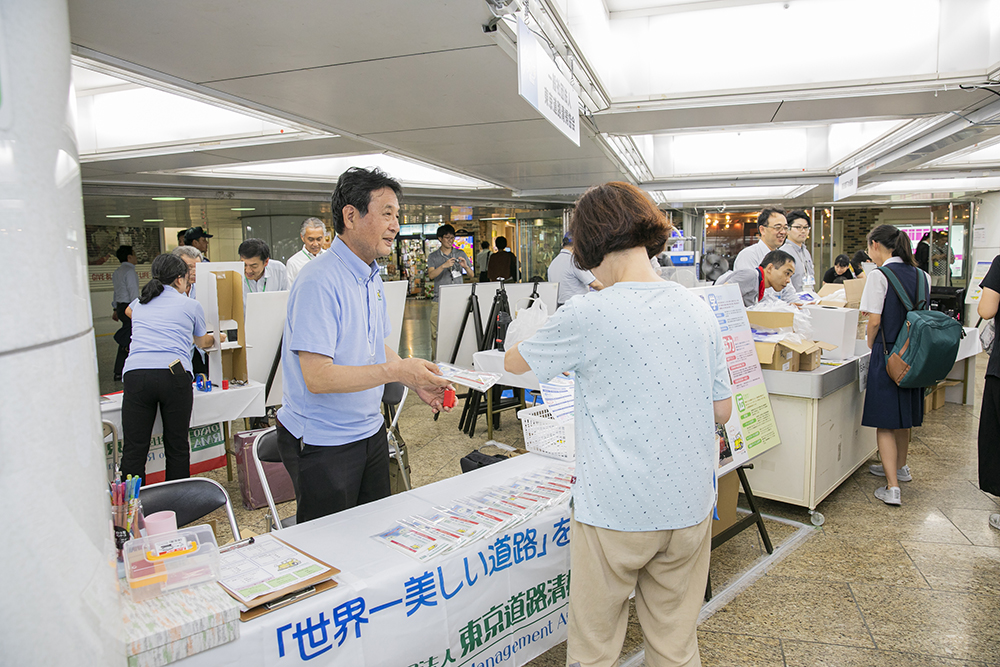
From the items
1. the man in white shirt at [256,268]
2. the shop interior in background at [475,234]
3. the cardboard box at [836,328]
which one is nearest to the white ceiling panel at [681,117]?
the cardboard box at [836,328]

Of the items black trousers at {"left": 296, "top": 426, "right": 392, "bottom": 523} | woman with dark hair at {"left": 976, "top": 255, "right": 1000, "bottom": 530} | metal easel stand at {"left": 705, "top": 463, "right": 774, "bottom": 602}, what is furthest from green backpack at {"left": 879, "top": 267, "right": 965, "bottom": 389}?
black trousers at {"left": 296, "top": 426, "right": 392, "bottom": 523}

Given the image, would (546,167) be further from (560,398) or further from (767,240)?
(560,398)

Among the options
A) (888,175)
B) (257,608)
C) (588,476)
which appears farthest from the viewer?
(888,175)

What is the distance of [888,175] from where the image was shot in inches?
349

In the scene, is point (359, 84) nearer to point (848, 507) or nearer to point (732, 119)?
point (732, 119)

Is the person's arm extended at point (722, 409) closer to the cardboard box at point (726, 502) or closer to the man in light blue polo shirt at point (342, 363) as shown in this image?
the man in light blue polo shirt at point (342, 363)

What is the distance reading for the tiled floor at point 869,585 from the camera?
252cm

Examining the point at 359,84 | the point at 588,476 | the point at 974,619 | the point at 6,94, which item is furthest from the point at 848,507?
the point at 6,94

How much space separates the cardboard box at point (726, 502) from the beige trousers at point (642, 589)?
1.46 meters

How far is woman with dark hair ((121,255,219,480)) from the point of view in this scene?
12.3 ft

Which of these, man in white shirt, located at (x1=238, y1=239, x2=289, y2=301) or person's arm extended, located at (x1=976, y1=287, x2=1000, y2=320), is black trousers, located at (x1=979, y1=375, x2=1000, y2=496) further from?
man in white shirt, located at (x1=238, y1=239, x2=289, y2=301)

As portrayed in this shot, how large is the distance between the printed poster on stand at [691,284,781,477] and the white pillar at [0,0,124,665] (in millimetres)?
2585

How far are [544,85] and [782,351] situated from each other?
2.13 metres

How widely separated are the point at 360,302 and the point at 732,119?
4627mm
